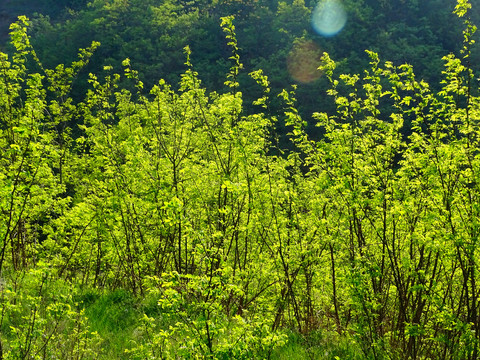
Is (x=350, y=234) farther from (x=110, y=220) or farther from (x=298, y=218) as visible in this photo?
(x=110, y=220)

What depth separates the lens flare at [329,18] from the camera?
58.7 m

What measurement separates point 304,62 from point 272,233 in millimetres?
49380

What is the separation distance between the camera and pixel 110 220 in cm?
1008

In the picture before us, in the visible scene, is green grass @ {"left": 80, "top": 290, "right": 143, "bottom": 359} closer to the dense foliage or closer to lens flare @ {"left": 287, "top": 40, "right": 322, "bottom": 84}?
the dense foliage

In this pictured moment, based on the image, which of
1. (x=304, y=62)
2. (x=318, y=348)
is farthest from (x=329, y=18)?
(x=318, y=348)

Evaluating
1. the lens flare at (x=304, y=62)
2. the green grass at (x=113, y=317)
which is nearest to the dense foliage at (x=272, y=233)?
the green grass at (x=113, y=317)

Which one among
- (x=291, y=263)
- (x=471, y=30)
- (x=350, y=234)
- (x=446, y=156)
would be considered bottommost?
(x=291, y=263)

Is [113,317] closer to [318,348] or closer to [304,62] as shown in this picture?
[318,348]

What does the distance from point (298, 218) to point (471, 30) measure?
5047mm

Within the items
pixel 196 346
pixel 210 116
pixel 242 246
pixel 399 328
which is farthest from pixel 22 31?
pixel 399 328

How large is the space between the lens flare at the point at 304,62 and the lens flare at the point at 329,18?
4.13 meters

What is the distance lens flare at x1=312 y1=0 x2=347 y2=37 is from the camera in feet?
193

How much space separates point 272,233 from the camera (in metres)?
9.28

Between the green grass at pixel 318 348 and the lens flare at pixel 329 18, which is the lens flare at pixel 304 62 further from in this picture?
the green grass at pixel 318 348
